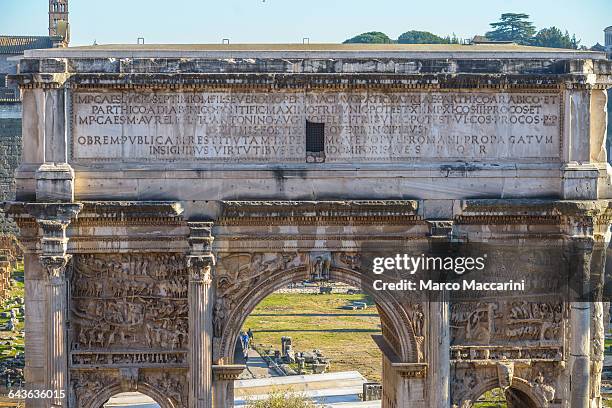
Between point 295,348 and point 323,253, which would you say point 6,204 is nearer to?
point 323,253

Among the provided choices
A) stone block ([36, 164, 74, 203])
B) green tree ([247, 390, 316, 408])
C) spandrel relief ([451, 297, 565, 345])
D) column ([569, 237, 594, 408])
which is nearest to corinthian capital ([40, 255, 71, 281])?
stone block ([36, 164, 74, 203])

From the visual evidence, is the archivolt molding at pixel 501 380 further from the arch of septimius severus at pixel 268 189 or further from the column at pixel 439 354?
the column at pixel 439 354

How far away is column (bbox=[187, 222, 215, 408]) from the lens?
2128 cm

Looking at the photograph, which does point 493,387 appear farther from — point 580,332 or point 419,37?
point 419,37

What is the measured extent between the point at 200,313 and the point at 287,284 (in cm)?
177

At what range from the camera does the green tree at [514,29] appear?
414 feet

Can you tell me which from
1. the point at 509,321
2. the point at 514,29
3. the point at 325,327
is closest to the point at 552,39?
the point at 514,29

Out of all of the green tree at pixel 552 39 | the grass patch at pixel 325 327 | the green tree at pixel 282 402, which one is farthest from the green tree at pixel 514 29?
the green tree at pixel 282 402

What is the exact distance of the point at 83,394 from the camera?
21.7 metres

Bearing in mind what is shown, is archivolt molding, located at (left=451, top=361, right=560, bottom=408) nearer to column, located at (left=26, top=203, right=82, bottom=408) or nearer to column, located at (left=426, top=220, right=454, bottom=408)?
column, located at (left=426, top=220, right=454, bottom=408)

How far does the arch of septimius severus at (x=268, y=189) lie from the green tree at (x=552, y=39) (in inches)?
3925

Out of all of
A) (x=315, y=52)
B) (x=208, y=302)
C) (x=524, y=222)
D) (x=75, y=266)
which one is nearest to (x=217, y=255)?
(x=208, y=302)

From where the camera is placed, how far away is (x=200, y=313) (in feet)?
70.1

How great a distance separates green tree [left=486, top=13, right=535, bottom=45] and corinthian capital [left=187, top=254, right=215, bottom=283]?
355 ft
